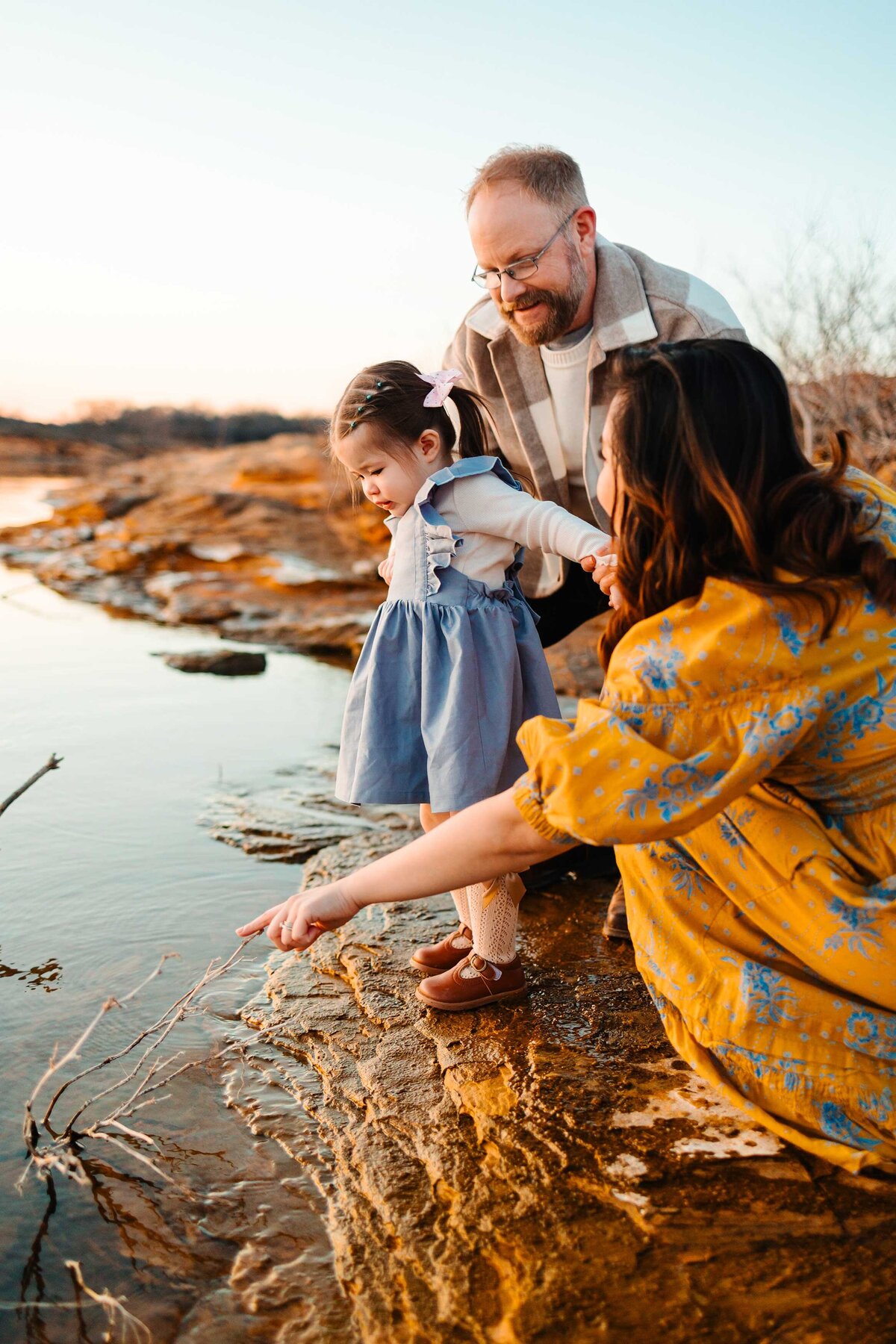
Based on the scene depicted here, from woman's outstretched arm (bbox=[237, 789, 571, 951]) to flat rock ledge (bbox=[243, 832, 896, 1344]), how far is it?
410 mm

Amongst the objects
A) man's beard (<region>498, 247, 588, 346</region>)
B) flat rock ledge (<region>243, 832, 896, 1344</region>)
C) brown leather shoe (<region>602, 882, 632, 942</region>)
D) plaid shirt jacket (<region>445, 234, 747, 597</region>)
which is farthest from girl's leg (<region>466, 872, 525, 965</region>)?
man's beard (<region>498, 247, 588, 346</region>)

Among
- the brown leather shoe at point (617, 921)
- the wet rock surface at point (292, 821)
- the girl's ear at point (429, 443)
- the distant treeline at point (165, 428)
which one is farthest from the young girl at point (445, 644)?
the distant treeline at point (165, 428)

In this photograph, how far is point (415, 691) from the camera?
241 cm

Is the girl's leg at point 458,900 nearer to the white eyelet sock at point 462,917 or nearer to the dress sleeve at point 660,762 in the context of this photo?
the white eyelet sock at point 462,917

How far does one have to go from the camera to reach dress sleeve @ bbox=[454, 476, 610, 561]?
7.54ft

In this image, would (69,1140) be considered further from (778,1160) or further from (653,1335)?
(778,1160)

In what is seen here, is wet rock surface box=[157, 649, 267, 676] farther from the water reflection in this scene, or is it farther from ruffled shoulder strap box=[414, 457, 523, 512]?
ruffled shoulder strap box=[414, 457, 523, 512]

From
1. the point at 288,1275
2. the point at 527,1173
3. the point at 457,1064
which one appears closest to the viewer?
the point at 288,1275

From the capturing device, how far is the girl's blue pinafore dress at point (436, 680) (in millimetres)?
2293

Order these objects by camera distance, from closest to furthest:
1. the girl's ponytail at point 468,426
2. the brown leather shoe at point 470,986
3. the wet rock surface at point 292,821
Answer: the brown leather shoe at point 470,986
the girl's ponytail at point 468,426
the wet rock surface at point 292,821

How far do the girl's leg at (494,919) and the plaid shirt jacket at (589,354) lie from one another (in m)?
1.14

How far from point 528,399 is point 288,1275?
2353 mm

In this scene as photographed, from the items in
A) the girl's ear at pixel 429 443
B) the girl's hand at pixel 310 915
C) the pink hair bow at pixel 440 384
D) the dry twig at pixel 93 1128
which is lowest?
the dry twig at pixel 93 1128

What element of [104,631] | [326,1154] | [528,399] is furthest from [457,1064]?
[104,631]
